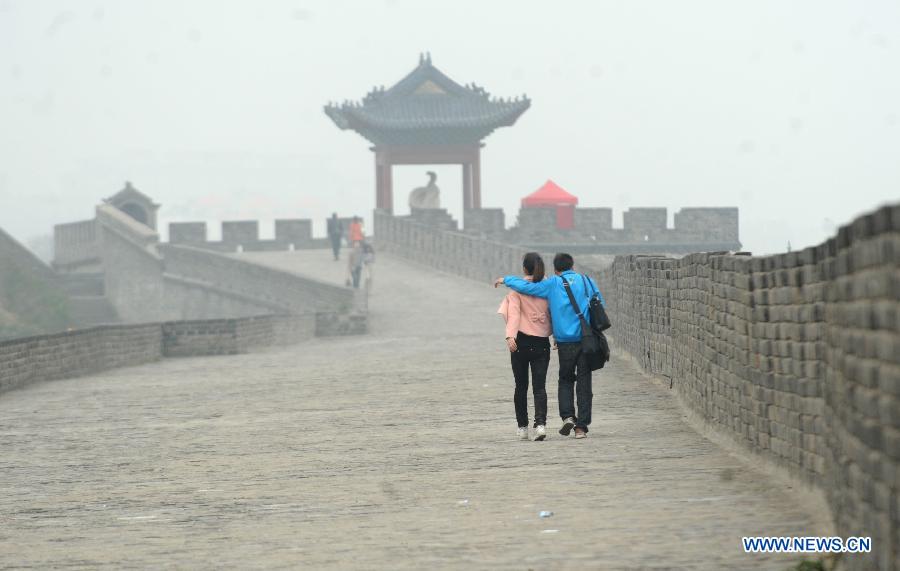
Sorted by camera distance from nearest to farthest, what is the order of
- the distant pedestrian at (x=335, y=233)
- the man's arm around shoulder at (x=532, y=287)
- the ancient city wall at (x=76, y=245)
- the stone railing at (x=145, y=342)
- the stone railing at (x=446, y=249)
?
1. the man's arm around shoulder at (x=532, y=287)
2. the stone railing at (x=145, y=342)
3. the stone railing at (x=446, y=249)
4. the distant pedestrian at (x=335, y=233)
5. the ancient city wall at (x=76, y=245)

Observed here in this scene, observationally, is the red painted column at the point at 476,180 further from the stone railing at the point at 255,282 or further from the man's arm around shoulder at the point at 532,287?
the man's arm around shoulder at the point at 532,287

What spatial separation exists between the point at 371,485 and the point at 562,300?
7.55ft

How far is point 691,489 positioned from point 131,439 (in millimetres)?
5653

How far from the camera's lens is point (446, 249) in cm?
4212

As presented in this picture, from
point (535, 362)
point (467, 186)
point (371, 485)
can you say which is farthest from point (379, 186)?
point (371, 485)

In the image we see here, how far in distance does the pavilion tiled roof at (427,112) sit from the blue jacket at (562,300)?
44.1 meters

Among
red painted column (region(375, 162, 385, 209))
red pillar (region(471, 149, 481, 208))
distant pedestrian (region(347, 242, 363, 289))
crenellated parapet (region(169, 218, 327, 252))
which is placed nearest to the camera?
distant pedestrian (region(347, 242, 363, 289))

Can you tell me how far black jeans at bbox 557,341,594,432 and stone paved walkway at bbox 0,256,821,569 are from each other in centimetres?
21

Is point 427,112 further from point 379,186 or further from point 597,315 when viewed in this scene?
point 597,315

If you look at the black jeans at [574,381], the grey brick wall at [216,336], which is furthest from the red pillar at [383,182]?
the black jeans at [574,381]

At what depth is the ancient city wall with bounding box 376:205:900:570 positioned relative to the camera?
17.3ft

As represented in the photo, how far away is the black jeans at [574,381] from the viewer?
1102 cm

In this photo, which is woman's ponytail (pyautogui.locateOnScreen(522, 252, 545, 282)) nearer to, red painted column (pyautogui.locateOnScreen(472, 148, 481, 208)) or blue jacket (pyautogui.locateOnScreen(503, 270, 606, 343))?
blue jacket (pyautogui.locateOnScreen(503, 270, 606, 343))

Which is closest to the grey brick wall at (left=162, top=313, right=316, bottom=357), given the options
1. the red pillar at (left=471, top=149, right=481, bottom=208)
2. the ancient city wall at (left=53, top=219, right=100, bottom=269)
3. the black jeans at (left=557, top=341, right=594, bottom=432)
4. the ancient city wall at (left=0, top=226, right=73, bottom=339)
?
the ancient city wall at (left=0, top=226, right=73, bottom=339)
